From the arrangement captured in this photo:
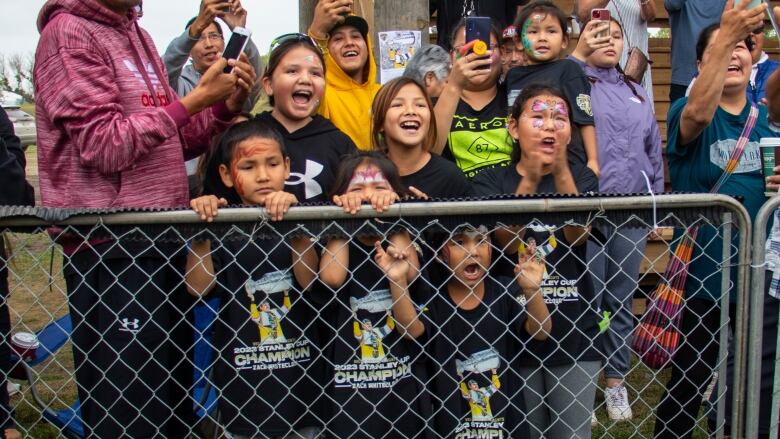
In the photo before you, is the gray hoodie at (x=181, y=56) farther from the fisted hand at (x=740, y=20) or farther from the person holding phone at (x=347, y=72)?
the fisted hand at (x=740, y=20)

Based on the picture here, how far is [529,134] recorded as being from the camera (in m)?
3.15

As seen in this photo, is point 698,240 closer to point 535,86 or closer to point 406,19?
point 535,86

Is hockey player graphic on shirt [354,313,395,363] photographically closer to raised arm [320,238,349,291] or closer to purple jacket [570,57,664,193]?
raised arm [320,238,349,291]

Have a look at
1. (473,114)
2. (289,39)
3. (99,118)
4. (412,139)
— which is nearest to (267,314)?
(99,118)

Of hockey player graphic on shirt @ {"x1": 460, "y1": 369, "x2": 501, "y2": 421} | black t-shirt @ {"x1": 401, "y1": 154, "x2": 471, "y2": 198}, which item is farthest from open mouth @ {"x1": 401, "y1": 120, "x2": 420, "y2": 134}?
Answer: hockey player graphic on shirt @ {"x1": 460, "y1": 369, "x2": 501, "y2": 421}

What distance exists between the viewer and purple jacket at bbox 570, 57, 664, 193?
170 inches

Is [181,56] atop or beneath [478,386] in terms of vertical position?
atop

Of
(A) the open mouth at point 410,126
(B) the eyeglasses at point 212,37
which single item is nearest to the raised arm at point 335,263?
(A) the open mouth at point 410,126

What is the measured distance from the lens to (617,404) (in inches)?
171

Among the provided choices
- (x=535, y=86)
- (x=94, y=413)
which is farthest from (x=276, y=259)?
(x=535, y=86)

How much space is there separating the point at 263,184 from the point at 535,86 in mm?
1166

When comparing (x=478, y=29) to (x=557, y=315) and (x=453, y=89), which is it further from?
(x=557, y=315)

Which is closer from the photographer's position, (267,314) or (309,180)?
(267,314)

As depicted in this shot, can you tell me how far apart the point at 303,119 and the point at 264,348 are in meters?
1.05
